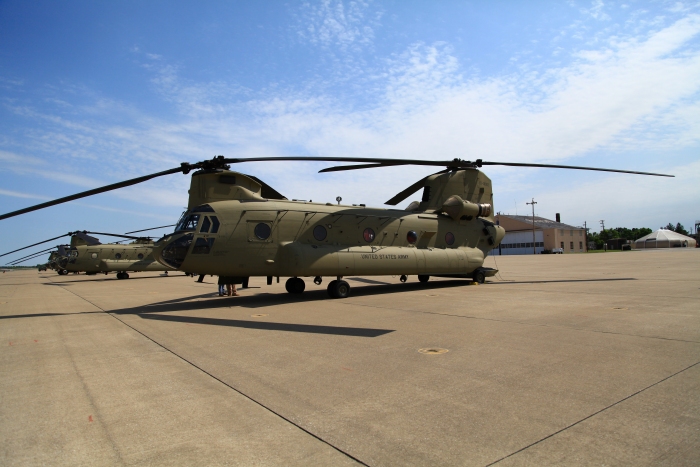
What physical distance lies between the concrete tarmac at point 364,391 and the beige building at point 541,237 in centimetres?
8051

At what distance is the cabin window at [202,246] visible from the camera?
12203mm

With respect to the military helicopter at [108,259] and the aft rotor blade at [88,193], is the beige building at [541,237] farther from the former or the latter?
the aft rotor blade at [88,193]

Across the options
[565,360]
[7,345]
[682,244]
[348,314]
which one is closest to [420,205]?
[348,314]

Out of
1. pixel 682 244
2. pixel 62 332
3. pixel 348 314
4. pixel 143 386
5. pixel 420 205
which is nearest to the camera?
pixel 143 386

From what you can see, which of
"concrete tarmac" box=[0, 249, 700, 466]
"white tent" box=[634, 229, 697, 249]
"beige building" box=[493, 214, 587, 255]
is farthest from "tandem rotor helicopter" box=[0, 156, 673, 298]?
"white tent" box=[634, 229, 697, 249]

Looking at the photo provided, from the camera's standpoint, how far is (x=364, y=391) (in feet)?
15.2

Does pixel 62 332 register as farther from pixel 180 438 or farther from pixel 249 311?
pixel 180 438

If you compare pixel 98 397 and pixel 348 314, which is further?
pixel 348 314

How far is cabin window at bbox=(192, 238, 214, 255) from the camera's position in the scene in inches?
480

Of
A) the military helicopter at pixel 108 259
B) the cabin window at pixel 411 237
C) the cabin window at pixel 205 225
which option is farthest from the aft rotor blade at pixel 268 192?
the military helicopter at pixel 108 259

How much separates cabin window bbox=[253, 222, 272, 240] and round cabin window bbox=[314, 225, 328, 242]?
162cm

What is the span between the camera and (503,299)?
11906 millimetres

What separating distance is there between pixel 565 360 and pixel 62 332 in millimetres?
9124

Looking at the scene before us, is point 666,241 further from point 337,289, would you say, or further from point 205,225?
point 205,225
